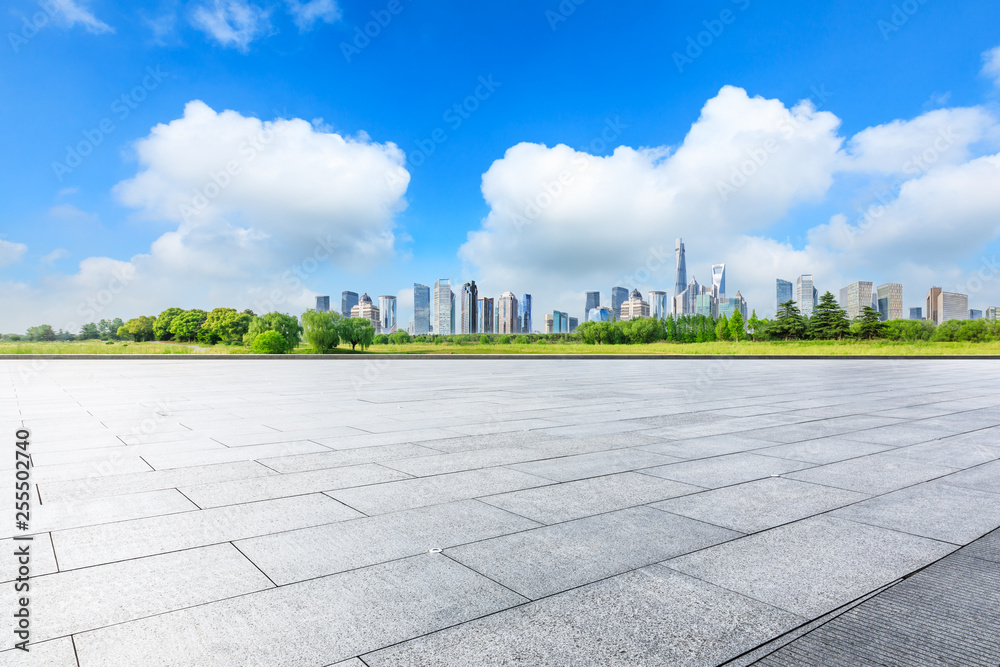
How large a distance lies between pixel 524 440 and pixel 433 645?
475 centimetres

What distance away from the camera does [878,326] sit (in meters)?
80.2

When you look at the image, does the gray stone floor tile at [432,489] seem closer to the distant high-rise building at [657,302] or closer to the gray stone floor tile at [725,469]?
the gray stone floor tile at [725,469]

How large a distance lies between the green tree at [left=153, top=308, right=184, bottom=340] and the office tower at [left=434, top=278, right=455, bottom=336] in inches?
2043

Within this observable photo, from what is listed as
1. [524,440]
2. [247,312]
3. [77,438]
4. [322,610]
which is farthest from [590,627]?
[247,312]

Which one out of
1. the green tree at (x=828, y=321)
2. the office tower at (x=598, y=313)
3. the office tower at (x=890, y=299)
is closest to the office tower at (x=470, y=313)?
the office tower at (x=598, y=313)

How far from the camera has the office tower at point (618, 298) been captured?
176 meters

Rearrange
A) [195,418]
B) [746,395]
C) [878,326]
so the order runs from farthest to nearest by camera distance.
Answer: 1. [878,326]
2. [746,395]
3. [195,418]

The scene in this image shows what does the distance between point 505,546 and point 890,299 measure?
6127 inches

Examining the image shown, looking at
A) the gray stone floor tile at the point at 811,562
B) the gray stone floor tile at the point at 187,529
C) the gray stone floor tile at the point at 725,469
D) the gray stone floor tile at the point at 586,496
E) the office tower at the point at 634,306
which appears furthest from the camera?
the office tower at the point at 634,306

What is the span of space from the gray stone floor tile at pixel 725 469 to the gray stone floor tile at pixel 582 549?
3.95 feet

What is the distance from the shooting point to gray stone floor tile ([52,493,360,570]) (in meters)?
3.45

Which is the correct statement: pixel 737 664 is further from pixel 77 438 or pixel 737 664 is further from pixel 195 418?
pixel 195 418

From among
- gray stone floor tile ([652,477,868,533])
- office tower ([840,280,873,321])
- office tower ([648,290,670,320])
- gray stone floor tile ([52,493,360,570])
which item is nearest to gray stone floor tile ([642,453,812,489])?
gray stone floor tile ([652,477,868,533])

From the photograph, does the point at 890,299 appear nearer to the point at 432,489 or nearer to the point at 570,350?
the point at 570,350
